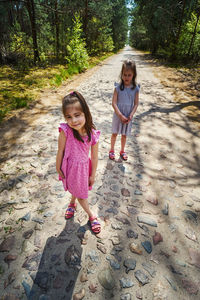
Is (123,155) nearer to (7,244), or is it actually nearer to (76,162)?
(76,162)

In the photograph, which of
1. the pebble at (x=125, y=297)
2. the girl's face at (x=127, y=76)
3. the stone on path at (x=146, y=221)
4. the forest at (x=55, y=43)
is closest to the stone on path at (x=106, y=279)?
the pebble at (x=125, y=297)

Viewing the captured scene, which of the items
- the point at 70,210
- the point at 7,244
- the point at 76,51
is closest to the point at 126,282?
the point at 70,210

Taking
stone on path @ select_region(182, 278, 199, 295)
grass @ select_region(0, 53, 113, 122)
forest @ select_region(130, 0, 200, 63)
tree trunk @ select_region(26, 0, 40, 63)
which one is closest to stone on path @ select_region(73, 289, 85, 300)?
stone on path @ select_region(182, 278, 199, 295)

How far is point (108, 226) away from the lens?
2.24 m

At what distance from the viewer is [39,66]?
11656 mm

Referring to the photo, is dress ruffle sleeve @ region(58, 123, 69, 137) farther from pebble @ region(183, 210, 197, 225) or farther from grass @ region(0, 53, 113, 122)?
grass @ region(0, 53, 113, 122)

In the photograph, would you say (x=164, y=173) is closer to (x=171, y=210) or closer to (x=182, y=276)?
(x=171, y=210)

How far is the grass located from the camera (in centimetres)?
578

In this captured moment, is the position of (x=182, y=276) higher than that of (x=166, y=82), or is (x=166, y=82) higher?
(x=166, y=82)

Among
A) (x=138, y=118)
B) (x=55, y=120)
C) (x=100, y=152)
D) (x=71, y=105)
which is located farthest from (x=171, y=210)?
(x=55, y=120)

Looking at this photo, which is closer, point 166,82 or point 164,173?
point 164,173

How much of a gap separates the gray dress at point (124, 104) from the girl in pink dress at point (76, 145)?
56.7 inches

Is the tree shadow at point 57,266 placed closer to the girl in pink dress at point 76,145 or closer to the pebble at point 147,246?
the girl in pink dress at point 76,145

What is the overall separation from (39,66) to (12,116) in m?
8.50
